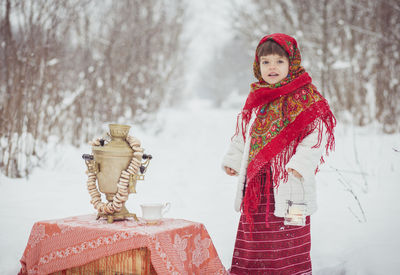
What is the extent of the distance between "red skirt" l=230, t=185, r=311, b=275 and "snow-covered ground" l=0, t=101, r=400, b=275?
1.89ft

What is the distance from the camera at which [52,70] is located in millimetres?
6395

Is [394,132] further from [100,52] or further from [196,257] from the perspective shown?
[100,52]

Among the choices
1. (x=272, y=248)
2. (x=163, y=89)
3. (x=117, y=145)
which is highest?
(x=163, y=89)

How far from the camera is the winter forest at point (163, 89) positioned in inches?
150

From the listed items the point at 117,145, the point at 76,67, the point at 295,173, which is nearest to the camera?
the point at 295,173

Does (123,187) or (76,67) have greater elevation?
(76,67)

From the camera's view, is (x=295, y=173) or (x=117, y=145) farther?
(x=117, y=145)

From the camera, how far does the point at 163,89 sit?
12273mm

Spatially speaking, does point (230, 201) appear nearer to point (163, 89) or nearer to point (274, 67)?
point (274, 67)

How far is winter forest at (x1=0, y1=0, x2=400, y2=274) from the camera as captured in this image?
3821 mm

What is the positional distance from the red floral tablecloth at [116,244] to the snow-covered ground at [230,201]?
0.58 m

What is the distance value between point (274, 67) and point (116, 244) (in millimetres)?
1331

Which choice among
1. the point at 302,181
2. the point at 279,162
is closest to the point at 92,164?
the point at 279,162

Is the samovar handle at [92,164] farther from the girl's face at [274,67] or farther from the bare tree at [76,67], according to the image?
the bare tree at [76,67]
